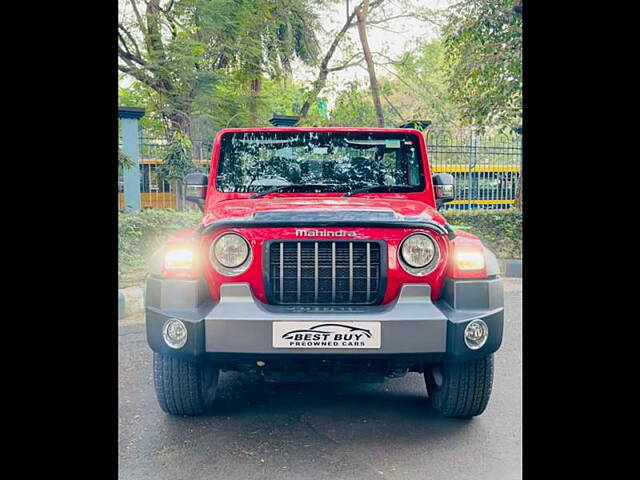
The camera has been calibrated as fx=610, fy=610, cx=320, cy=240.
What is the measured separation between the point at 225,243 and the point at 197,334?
51 cm

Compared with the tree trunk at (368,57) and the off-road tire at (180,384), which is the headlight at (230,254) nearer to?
the off-road tire at (180,384)

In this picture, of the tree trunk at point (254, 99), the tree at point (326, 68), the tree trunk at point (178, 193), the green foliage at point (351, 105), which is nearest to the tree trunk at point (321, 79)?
the tree at point (326, 68)

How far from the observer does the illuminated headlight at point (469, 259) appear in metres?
3.23

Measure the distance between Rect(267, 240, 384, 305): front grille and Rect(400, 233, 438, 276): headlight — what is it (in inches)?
5.7

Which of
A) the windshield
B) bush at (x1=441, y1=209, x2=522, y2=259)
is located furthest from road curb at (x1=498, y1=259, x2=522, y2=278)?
the windshield

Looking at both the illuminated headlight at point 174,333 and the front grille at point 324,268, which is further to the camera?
the front grille at point 324,268

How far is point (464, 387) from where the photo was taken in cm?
349

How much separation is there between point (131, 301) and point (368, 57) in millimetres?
9600

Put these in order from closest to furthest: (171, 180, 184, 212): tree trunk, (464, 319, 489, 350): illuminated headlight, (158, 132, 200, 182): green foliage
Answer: (464, 319, 489, 350): illuminated headlight, (158, 132, 200, 182): green foliage, (171, 180, 184, 212): tree trunk

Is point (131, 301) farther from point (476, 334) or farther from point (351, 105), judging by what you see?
point (351, 105)

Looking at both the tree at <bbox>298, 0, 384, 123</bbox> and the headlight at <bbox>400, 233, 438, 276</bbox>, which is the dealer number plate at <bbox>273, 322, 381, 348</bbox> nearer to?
the headlight at <bbox>400, 233, 438, 276</bbox>

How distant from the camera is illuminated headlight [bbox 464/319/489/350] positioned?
10.3 feet
